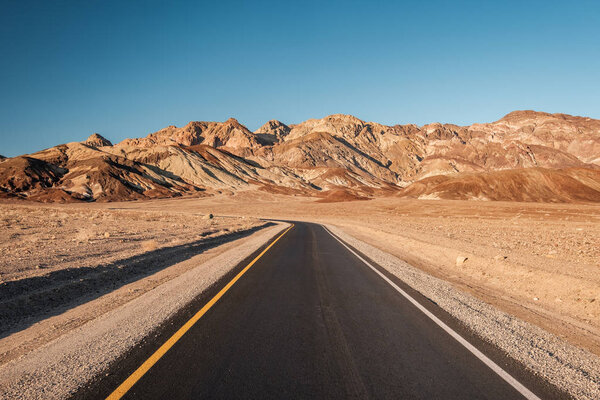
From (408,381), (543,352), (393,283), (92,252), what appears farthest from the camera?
(92,252)

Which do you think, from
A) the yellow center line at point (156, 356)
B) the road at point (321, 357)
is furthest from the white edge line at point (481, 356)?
the yellow center line at point (156, 356)

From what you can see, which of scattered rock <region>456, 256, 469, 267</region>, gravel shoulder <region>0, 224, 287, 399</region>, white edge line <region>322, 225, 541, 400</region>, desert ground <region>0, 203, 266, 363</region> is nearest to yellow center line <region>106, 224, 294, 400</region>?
gravel shoulder <region>0, 224, 287, 399</region>

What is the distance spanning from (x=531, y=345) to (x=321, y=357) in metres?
3.32

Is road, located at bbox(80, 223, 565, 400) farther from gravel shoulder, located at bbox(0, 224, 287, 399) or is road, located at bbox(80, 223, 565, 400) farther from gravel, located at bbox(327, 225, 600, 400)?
gravel shoulder, located at bbox(0, 224, 287, 399)

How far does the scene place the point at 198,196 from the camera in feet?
342

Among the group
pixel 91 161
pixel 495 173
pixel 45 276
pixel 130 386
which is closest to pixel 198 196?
pixel 91 161

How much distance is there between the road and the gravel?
0.98 ft

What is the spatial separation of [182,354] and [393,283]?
19.5 ft

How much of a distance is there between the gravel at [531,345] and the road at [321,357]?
297mm

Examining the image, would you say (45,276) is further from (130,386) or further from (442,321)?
(442,321)

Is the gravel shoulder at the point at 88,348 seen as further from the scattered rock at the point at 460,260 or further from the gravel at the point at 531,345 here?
the scattered rock at the point at 460,260

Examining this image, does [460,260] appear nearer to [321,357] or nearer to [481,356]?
[481,356]

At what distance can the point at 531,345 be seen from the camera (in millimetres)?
4852

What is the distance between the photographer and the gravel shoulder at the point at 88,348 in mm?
3484
